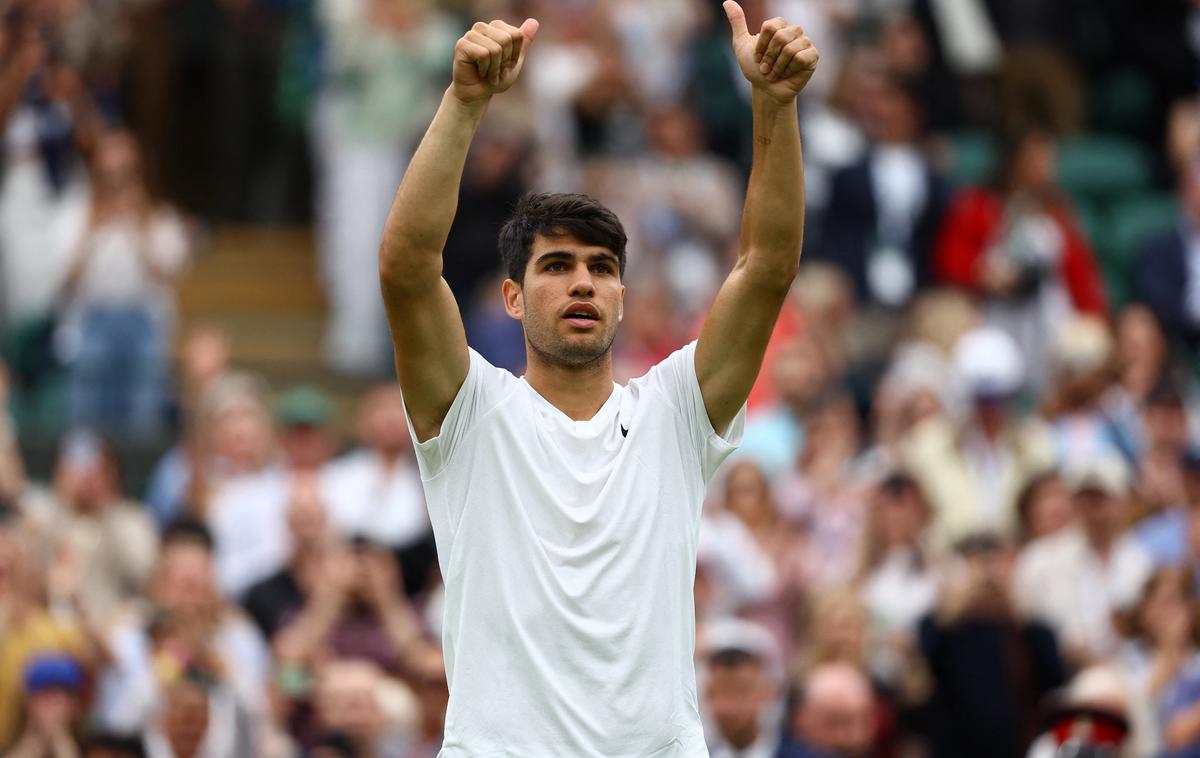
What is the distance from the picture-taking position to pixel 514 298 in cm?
517

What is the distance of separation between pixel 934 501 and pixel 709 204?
2968 mm

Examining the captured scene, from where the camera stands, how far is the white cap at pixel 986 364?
11.7 m

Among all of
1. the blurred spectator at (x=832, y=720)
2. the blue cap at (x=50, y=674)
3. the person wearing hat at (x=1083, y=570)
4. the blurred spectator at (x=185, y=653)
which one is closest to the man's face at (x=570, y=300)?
the blurred spectator at (x=832, y=720)

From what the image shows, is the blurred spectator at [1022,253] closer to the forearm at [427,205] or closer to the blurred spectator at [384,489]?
the blurred spectator at [384,489]

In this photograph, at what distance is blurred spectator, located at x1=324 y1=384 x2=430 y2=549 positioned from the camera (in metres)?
11.0

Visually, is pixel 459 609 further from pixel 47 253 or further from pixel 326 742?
pixel 47 253

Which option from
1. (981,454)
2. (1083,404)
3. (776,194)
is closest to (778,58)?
(776,194)

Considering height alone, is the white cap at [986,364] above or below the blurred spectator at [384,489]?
above

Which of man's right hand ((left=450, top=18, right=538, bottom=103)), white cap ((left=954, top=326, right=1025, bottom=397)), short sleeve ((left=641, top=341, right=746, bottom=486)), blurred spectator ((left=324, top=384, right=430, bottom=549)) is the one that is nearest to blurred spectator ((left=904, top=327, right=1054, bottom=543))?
white cap ((left=954, top=326, right=1025, bottom=397))

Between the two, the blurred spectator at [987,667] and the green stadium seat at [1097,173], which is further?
the green stadium seat at [1097,173]

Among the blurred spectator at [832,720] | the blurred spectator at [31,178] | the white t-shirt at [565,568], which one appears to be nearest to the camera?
the white t-shirt at [565,568]

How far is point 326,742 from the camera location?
8844mm

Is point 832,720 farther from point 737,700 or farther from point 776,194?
point 776,194

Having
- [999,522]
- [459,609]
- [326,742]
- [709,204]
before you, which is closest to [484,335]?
[709,204]
